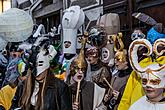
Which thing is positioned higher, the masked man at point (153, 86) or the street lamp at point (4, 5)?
the street lamp at point (4, 5)

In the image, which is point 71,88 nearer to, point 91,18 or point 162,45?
point 162,45

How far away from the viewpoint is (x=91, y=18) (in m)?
8.03

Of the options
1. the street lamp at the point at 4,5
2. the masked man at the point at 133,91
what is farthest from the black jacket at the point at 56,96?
the street lamp at the point at 4,5

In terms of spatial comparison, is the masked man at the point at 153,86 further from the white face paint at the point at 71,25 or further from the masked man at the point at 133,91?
the white face paint at the point at 71,25

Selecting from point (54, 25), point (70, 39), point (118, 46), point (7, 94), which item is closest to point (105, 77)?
point (118, 46)

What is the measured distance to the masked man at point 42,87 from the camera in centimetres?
405

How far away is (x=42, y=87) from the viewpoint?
4.13 meters

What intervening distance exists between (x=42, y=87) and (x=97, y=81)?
0.68 m

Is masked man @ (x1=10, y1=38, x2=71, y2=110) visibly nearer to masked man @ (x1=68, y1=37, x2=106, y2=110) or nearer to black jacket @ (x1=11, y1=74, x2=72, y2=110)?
black jacket @ (x1=11, y1=74, x2=72, y2=110)

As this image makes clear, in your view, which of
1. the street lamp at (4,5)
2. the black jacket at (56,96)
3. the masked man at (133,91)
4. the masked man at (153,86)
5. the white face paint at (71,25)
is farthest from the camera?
the street lamp at (4,5)

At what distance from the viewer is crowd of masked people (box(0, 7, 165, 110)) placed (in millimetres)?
3227

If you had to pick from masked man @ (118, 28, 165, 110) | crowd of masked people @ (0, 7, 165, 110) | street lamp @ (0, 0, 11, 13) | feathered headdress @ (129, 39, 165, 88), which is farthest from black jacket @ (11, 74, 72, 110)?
street lamp @ (0, 0, 11, 13)

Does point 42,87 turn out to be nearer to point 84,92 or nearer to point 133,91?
point 84,92

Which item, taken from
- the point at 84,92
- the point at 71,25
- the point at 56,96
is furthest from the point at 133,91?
the point at 71,25
